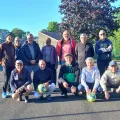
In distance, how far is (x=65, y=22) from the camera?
28156 millimetres

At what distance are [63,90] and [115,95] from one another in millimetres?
1665

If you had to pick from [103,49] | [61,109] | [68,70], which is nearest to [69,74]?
A: [68,70]

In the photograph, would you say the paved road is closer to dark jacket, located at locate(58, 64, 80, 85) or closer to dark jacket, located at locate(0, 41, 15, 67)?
dark jacket, located at locate(58, 64, 80, 85)

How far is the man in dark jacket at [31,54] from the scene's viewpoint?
8906 millimetres

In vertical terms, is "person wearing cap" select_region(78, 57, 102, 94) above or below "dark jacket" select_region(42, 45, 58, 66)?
below

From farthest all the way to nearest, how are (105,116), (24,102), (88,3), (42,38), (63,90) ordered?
(42,38) → (88,3) → (63,90) → (24,102) → (105,116)

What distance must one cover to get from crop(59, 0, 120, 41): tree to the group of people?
18028 mm

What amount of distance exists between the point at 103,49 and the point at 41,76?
2.30 m

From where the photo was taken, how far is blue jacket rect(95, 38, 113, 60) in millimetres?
9109

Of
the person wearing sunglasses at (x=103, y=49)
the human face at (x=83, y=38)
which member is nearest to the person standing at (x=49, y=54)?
the human face at (x=83, y=38)

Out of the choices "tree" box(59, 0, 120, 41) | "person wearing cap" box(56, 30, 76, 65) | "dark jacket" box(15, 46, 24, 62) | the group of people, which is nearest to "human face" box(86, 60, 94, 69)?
the group of people

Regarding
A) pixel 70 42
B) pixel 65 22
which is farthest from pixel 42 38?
pixel 70 42

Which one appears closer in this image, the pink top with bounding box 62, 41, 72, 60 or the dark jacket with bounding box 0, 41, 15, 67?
the dark jacket with bounding box 0, 41, 15, 67

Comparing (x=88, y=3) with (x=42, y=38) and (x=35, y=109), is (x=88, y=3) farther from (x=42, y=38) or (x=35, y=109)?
(x=42, y=38)
